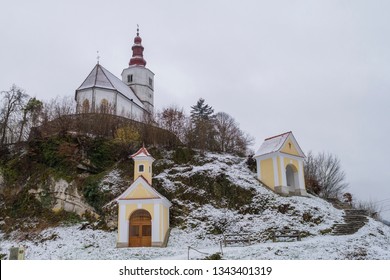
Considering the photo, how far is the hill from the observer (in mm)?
17297

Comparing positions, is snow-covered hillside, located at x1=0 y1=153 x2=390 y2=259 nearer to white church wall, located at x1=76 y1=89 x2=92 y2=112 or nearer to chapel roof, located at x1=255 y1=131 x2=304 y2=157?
chapel roof, located at x1=255 y1=131 x2=304 y2=157

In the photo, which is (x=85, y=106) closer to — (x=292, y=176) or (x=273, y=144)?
(x=273, y=144)

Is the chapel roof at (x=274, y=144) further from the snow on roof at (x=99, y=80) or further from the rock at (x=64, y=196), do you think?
the snow on roof at (x=99, y=80)

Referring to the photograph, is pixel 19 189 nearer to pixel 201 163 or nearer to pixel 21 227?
pixel 21 227

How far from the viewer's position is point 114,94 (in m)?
39.2

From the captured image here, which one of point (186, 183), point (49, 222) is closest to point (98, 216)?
point (49, 222)

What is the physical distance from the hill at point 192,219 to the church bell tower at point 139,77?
23.0m

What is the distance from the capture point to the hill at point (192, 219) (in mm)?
17297

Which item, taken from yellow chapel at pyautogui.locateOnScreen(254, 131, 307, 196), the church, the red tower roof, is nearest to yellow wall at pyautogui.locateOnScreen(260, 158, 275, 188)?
yellow chapel at pyautogui.locateOnScreen(254, 131, 307, 196)

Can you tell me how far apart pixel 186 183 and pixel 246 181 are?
14.3 ft

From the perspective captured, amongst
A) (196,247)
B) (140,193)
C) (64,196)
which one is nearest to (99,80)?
(64,196)

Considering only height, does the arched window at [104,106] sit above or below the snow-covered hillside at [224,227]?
above

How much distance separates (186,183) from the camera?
25625 mm

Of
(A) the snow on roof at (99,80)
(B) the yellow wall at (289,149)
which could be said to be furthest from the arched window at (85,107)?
(B) the yellow wall at (289,149)
